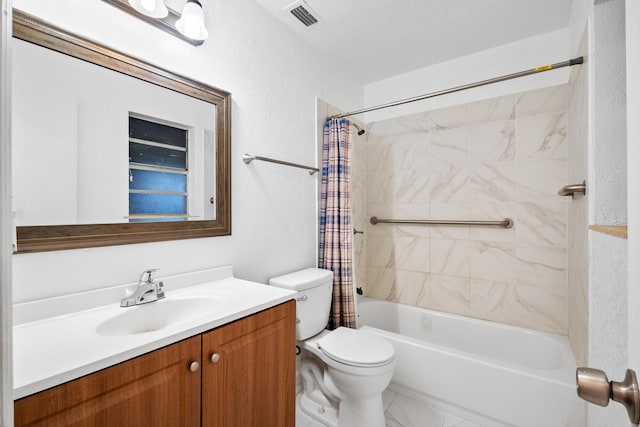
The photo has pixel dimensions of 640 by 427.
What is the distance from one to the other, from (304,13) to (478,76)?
141 cm

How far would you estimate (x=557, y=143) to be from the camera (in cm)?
191

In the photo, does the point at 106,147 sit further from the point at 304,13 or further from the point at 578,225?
the point at 578,225

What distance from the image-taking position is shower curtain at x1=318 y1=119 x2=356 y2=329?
205cm

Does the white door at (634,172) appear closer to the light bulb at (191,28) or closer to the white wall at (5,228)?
the white wall at (5,228)

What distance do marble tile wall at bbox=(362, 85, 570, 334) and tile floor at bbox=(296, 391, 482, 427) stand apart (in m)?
0.80

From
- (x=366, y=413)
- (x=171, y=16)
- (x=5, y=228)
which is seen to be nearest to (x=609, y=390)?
(x=5, y=228)

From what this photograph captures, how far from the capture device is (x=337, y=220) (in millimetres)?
2094

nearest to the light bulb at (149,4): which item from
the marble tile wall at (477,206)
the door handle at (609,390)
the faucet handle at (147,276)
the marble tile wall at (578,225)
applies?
the faucet handle at (147,276)

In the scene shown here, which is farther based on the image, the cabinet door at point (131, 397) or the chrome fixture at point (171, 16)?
the chrome fixture at point (171, 16)

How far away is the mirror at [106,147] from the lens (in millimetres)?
923

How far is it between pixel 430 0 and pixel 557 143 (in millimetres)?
1237

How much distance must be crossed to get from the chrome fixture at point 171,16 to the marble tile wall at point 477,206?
1778mm

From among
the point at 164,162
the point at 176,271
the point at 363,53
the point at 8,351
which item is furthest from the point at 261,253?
the point at 363,53

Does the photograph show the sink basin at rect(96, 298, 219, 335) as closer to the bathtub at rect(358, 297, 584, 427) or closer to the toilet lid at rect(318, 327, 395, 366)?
the toilet lid at rect(318, 327, 395, 366)
